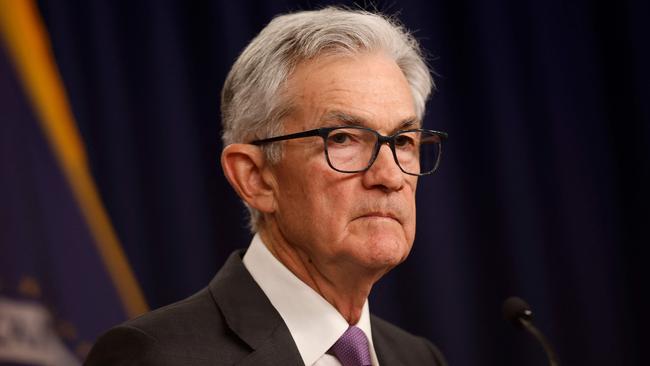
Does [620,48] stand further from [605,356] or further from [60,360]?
[60,360]

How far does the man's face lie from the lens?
1608mm

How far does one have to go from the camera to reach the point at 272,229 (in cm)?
175

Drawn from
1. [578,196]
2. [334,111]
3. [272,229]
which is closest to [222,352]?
[272,229]

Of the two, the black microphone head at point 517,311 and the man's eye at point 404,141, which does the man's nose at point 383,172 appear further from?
the black microphone head at point 517,311

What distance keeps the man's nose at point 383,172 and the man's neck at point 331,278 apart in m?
0.19

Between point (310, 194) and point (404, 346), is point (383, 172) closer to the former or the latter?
point (310, 194)

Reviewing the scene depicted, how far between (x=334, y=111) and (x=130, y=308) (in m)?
1.30

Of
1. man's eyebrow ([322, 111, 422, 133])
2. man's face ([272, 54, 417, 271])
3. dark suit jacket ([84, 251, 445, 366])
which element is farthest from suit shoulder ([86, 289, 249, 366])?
man's eyebrow ([322, 111, 422, 133])

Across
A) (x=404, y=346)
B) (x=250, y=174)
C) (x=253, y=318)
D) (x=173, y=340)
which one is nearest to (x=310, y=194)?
(x=250, y=174)

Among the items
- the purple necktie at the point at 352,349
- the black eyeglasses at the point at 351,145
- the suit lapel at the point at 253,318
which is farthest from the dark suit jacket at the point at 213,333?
the black eyeglasses at the point at 351,145

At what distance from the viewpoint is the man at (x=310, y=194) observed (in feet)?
5.25

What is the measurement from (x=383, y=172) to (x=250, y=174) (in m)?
0.31

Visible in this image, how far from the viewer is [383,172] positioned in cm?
161

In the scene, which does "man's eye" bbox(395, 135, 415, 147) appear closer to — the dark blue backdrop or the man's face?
the man's face
